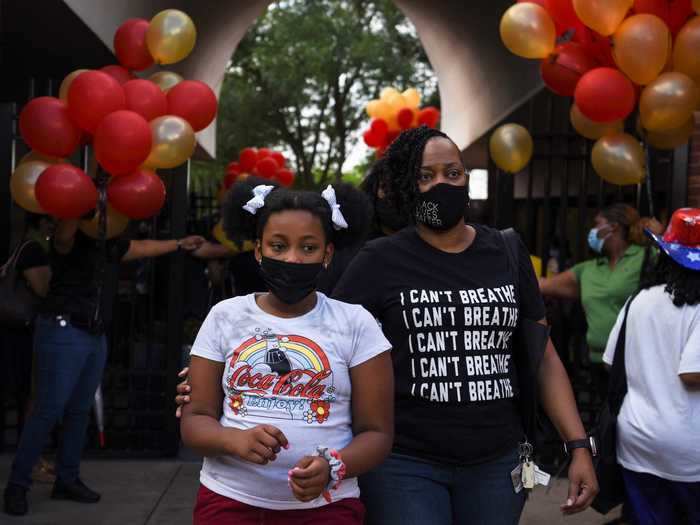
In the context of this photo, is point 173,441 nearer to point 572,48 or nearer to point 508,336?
point 572,48

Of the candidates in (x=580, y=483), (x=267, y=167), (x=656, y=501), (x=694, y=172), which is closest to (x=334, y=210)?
(x=580, y=483)

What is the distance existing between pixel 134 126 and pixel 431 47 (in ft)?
26.8

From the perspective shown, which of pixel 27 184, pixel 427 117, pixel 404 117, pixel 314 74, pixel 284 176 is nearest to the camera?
pixel 27 184

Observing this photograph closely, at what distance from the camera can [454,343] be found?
266 cm

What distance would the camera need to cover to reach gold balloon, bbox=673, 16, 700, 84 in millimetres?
5117

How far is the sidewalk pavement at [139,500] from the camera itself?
561 centimetres

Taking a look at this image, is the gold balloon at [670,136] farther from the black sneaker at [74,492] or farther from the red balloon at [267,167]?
the red balloon at [267,167]

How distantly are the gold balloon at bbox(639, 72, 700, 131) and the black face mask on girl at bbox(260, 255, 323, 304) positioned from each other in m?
3.28

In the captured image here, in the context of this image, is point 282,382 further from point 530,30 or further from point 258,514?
point 530,30

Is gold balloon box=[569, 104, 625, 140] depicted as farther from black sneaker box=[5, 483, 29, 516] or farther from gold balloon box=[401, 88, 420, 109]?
gold balloon box=[401, 88, 420, 109]

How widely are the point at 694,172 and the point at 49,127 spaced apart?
400 cm

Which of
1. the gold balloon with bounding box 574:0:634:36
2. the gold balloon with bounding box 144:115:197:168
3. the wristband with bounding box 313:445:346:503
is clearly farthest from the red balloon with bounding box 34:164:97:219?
the wristband with bounding box 313:445:346:503

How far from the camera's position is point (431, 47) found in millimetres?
12789

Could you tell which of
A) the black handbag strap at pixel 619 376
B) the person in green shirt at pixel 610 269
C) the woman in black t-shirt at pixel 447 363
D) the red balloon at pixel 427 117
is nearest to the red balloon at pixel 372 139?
the red balloon at pixel 427 117
